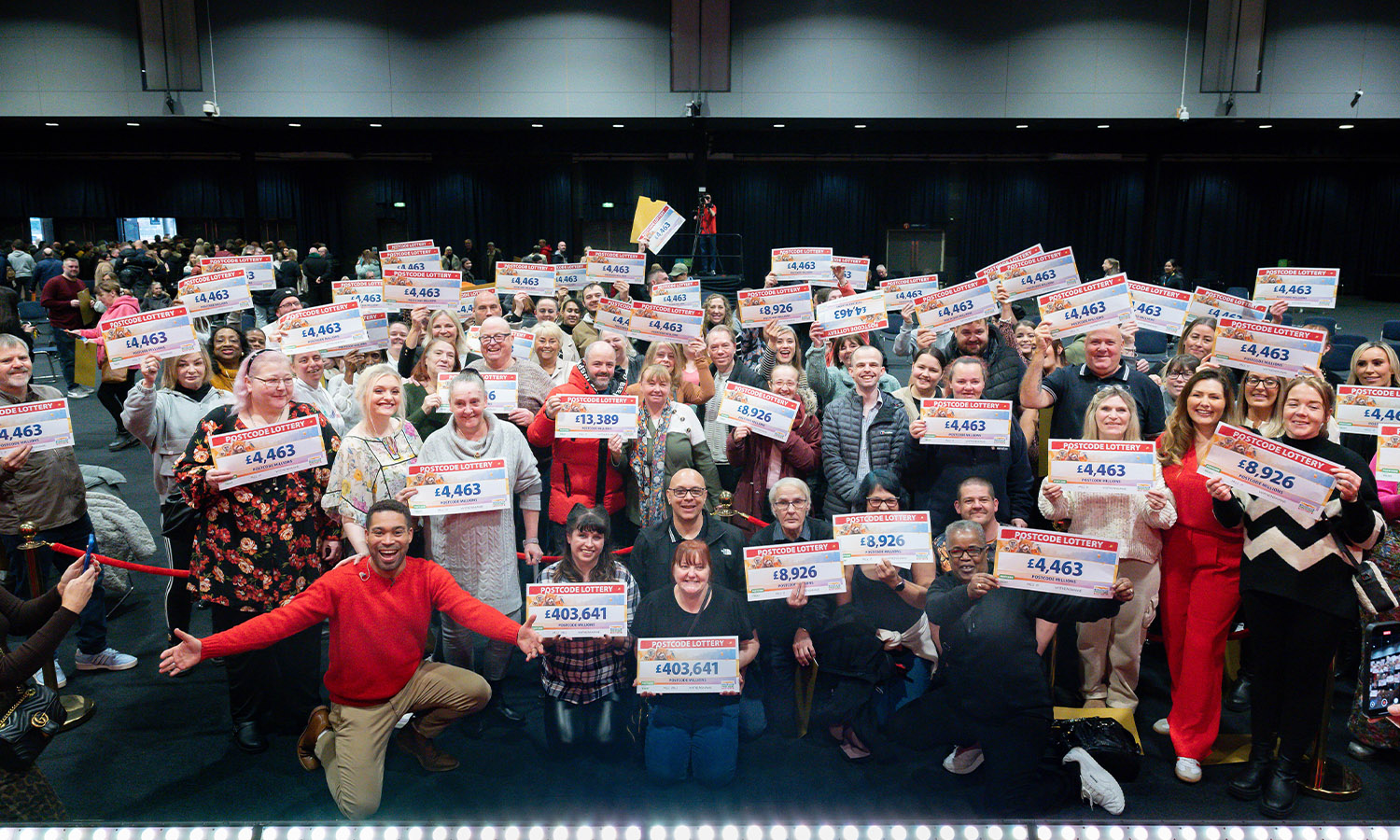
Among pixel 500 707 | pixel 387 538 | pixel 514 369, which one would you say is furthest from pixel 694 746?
pixel 514 369

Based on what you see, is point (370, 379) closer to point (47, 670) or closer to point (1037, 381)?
point (47, 670)

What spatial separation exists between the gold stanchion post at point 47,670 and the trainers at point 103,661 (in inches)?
7.0

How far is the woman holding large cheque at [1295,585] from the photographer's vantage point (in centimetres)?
323

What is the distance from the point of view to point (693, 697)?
3.74m

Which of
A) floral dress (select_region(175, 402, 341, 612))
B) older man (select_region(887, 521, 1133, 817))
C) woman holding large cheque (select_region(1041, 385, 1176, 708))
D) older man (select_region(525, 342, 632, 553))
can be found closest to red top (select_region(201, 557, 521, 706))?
floral dress (select_region(175, 402, 341, 612))

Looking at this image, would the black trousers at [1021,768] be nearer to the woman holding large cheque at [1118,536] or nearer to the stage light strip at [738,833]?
the woman holding large cheque at [1118,536]

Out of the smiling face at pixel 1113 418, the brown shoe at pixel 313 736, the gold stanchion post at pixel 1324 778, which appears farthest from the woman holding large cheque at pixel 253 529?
the gold stanchion post at pixel 1324 778

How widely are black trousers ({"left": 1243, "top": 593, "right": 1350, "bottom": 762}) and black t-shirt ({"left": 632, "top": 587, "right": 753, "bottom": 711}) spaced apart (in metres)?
1.94

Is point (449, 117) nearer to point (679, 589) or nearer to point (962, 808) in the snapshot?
point (679, 589)

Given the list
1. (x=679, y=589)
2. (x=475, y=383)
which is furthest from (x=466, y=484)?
(x=679, y=589)

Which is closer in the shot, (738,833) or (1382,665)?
(738,833)

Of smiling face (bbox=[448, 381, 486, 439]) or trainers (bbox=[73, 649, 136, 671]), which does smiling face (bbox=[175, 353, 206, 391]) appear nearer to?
trainers (bbox=[73, 649, 136, 671])

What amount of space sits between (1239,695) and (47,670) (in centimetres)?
554

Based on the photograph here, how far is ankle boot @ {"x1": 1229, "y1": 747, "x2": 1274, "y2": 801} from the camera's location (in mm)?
3488
